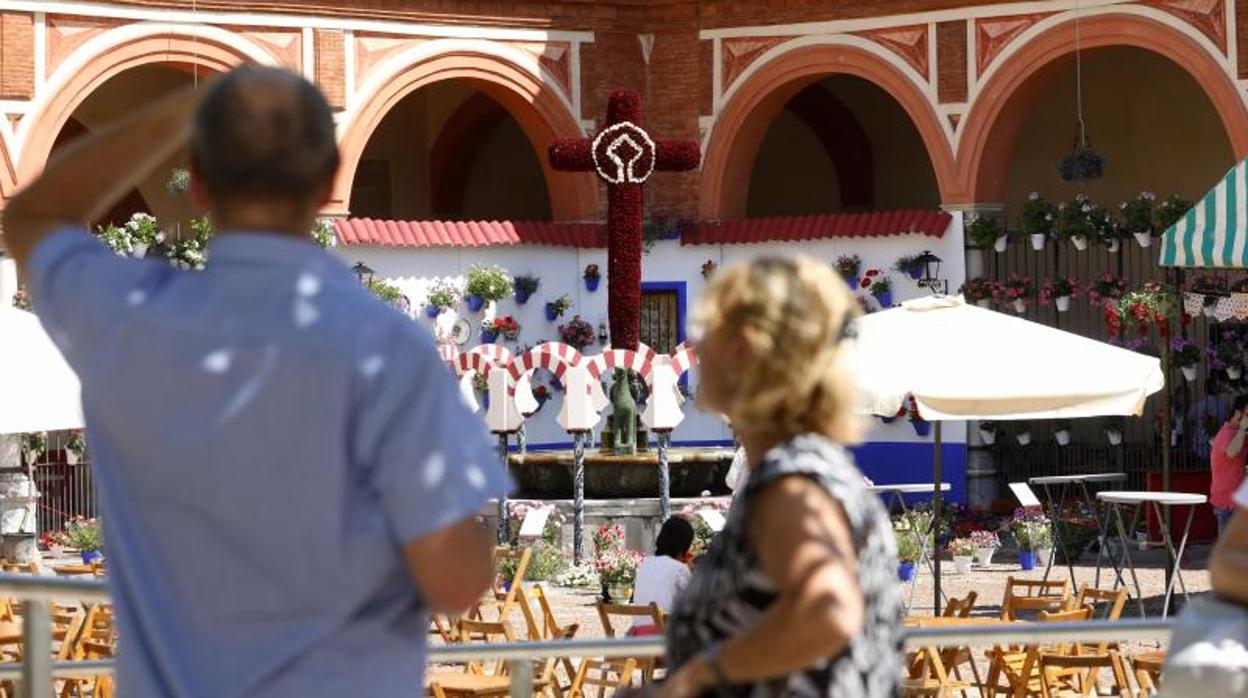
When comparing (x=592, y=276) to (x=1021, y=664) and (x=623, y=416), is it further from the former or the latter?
(x=1021, y=664)

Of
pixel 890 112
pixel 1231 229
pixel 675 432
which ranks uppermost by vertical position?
pixel 890 112

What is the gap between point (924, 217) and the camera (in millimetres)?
23141

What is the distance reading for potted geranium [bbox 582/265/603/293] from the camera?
24.7 m

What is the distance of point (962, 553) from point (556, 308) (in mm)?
7224

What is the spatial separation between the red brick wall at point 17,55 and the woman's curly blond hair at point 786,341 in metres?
19.9

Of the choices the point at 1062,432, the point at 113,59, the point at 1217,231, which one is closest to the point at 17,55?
the point at 113,59

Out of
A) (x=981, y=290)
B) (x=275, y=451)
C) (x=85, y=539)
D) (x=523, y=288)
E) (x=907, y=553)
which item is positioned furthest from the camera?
(x=523, y=288)

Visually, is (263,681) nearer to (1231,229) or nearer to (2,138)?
(1231,229)

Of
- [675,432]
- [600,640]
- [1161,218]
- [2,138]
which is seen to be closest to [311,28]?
[2,138]

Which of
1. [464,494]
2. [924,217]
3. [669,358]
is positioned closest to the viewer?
[464,494]

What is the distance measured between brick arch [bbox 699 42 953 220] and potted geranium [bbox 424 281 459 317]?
313 cm

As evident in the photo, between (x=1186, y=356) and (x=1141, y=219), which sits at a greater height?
(x=1141, y=219)

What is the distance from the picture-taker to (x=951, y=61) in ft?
76.4

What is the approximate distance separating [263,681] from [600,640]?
1752 millimetres
